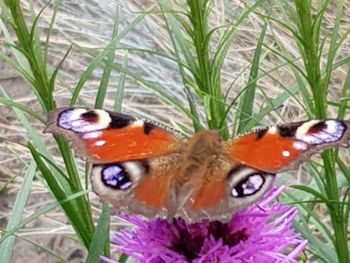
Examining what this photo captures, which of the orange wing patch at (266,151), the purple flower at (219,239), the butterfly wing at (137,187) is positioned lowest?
the purple flower at (219,239)

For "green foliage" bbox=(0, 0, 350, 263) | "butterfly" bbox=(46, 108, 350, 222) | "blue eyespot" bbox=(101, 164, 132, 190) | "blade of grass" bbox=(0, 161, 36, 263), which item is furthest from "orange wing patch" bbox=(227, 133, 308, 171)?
"blade of grass" bbox=(0, 161, 36, 263)

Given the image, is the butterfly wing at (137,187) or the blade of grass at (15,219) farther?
the blade of grass at (15,219)

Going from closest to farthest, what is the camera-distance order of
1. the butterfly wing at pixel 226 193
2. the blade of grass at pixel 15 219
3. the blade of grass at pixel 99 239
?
the butterfly wing at pixel 226 193 < the blade of grass at pixel 99 239 < the blade of grass at pixel 15 219

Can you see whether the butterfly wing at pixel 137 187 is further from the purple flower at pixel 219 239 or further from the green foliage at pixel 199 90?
the green foliage at pixel 199 90

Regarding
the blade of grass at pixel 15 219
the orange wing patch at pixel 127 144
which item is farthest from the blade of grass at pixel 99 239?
the orange wing patch at pixel 127 144

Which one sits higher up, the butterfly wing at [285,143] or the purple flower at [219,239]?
the butterfly wing at [285,143]

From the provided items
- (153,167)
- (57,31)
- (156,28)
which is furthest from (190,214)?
(57,31)
